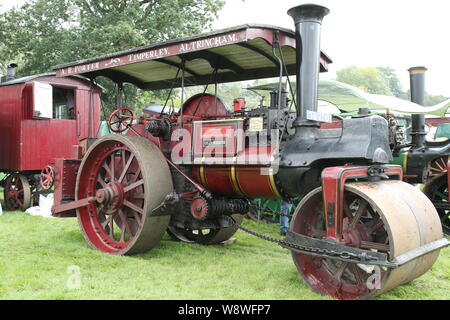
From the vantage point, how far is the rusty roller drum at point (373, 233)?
10.2 feet

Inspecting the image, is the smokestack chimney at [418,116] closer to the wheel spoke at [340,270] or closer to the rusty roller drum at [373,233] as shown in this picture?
the rusty roller drum at [373,233]

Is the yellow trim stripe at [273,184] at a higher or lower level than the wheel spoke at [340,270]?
higher

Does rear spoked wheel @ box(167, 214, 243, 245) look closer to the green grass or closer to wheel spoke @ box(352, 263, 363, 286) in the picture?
the green grass

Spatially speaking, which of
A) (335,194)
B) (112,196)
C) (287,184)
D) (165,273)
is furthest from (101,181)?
(335,194)

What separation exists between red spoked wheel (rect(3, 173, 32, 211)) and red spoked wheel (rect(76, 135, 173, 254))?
133 inches

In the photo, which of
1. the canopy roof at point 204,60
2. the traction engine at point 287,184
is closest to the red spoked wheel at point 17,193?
the traction engine at point 287,184

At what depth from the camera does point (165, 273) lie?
4035 mm

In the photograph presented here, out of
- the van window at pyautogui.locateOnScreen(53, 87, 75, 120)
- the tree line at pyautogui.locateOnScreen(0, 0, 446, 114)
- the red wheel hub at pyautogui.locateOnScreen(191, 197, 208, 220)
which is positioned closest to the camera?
the red wheel hub at pyautogui.locateOnScreen(191, 197, 208, 220)

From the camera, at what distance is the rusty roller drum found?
3.11 metres

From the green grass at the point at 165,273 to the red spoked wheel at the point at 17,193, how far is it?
8.94 ft

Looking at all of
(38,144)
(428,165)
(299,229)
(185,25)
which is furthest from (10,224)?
(185,25)

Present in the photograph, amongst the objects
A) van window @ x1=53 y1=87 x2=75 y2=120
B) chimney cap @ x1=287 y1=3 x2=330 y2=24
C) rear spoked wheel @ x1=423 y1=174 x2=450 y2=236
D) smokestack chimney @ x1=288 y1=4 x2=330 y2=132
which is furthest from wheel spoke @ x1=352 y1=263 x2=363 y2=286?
van window @ x1=53 y1=87 x2=75 y2=120

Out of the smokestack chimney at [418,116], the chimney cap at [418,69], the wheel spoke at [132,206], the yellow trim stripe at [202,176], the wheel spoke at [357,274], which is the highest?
the chimney cap at [418,69]

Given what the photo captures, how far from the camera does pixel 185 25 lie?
53.3 feet
